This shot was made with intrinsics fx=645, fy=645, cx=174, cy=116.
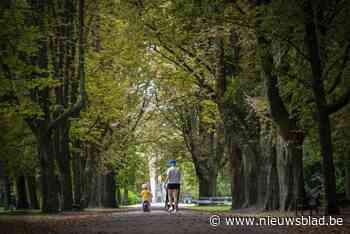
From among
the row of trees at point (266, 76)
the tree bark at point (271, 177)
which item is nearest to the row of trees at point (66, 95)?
the row of trees at point (266, 76)

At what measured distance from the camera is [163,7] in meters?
25.5

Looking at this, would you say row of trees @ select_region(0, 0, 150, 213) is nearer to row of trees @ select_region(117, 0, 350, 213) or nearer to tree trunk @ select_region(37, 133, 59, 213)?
tree trunk @ select_region(37, 133, 59, 213)

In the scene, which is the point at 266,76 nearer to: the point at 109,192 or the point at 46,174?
the point at 46,174

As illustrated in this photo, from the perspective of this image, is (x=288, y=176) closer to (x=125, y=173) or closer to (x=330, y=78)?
(x=330, y=78)

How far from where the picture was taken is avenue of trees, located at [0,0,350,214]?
18.1 meters

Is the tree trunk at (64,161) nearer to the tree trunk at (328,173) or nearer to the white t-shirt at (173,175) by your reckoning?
the white t-shirt at (173,175)

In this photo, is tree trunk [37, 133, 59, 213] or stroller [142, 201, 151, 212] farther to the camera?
stroller [142, 201, 151, 212]

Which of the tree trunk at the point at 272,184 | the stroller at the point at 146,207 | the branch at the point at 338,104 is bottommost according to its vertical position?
the stroller at the point at 146,207

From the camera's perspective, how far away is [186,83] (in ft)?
105

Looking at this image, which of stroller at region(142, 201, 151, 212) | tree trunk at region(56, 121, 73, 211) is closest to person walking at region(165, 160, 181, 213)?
stroller at region(142, 201, 151, 212)

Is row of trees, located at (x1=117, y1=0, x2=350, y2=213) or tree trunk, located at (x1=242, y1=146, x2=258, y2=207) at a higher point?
row of trees, located at (x1=117, y1=0, x2=350, y2=213)

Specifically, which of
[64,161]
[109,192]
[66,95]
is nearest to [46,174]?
[66,95]

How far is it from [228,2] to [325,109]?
531cm

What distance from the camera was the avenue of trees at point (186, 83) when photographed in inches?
713
